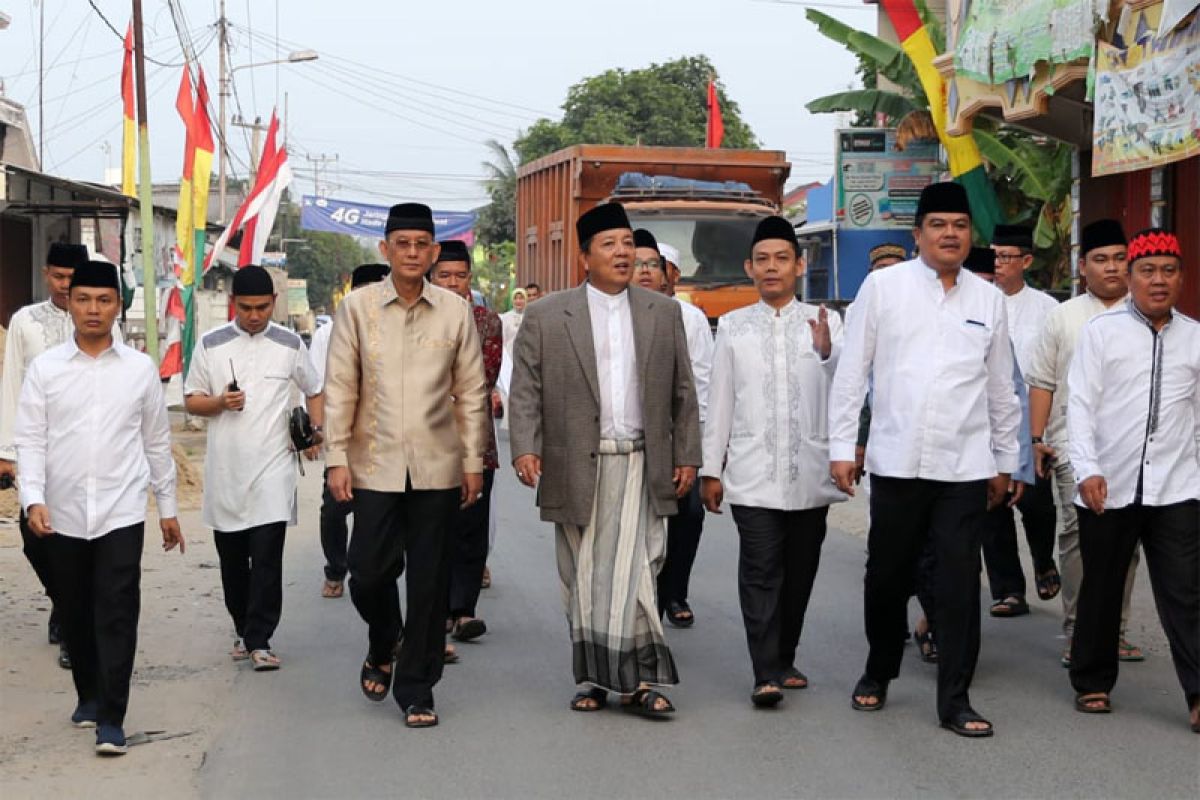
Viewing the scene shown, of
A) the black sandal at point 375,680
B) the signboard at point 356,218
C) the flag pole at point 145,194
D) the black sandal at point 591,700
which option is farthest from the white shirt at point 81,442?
the signboard at point 356,218

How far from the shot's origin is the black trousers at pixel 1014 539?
909 cm

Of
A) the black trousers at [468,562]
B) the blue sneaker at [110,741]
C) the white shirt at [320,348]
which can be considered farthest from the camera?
the white shirt at [320,348]

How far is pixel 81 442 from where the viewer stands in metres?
6.49

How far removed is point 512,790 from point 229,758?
124cm

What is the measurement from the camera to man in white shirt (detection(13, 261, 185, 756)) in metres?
6.38

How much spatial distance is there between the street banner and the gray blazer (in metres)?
6.84

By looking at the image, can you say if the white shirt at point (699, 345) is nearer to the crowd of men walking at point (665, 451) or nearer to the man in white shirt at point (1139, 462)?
the crowd of men walking at point (665, 451)

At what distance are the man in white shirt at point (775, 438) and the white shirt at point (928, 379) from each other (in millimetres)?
426

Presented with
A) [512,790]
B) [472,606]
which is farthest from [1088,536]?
[472,606]

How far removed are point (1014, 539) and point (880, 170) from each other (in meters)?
16.4

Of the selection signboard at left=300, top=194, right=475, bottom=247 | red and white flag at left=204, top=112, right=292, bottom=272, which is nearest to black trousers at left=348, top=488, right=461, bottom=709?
red and white flag at left=204, top=112, right=292, bottom=272

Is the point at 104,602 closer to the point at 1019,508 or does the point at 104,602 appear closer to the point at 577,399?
the point at 577,399

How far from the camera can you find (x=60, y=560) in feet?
21.3

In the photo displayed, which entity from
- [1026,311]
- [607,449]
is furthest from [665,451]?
[1026,311]
